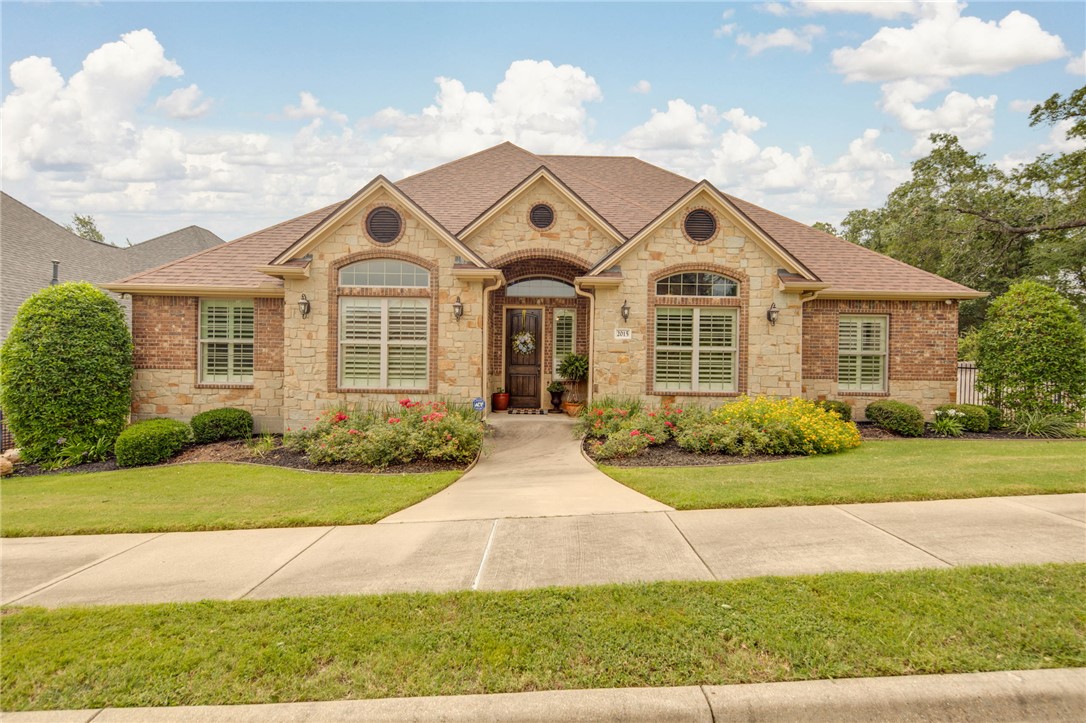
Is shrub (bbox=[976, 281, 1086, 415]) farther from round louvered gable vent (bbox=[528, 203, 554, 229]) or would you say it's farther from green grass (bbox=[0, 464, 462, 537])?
green grass (bbox=[0, 464, 462, 537])

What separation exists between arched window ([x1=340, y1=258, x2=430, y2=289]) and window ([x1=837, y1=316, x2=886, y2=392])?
10.3 m

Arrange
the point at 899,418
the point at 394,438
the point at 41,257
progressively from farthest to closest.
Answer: the point at 41,257, the point at 899,418, the point at 394,438

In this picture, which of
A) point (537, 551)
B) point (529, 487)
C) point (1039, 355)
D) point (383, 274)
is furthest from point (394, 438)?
point (1039, 355)

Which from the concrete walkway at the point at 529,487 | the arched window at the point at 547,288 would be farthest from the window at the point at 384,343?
the arched window at the point at 547,288

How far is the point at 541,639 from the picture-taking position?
355 centimetres

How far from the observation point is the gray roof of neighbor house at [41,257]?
63.6 ft

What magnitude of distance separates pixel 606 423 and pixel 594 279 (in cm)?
310

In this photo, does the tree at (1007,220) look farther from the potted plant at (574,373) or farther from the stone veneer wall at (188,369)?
the stone veneer wall at (188,369)

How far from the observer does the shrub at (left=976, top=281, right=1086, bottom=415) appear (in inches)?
499

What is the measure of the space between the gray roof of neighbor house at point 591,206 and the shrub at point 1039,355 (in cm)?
123

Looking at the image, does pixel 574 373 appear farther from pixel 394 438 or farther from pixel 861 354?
pixel 861 354

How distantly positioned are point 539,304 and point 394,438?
622 centimetres

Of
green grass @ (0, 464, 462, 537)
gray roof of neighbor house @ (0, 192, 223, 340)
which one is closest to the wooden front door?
green grass @ (0, 464, 462, 537)

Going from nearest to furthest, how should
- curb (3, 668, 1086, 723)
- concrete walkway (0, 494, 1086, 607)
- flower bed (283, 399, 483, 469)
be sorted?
1. curb (3, 668, 1086, 723)
2. concrete walkway (0, 494, 1086, 607)
3. flower bed (283, 399, 483, 469)
